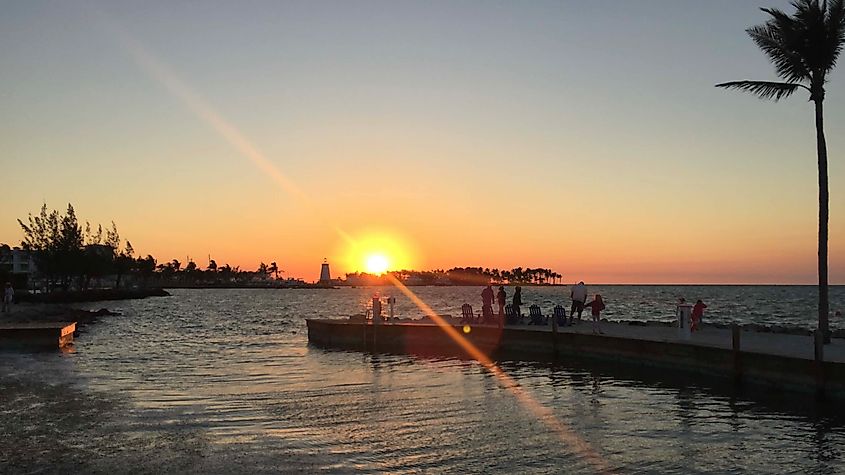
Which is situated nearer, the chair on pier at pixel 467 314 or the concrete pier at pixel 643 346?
the concrete pier at pixel 643 346

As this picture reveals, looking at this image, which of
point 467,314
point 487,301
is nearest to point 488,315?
point 487,301

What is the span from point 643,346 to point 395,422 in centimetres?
1240

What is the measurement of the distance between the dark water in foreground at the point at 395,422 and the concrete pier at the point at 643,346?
0.89 meters

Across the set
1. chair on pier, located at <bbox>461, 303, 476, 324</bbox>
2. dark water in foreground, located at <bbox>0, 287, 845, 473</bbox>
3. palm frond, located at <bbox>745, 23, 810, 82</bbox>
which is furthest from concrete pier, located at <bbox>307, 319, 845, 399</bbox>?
palm frond, located at <bbox>745, 23, 810, 82</bbox>

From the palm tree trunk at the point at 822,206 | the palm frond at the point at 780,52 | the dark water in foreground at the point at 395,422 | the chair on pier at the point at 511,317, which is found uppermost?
the palm frond at the point at 780,52

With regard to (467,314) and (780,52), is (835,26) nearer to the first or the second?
(780,52)

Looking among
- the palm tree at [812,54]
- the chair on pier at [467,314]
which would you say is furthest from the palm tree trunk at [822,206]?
the chair on pier at [467,314]

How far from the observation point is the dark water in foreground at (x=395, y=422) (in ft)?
47.6

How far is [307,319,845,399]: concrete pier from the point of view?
2148 cm

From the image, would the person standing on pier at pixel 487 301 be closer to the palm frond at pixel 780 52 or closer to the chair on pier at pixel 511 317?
the chair on pier at pixel 511 317

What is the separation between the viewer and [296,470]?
45.5ft

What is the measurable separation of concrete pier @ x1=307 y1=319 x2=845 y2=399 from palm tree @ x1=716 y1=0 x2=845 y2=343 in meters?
3.67

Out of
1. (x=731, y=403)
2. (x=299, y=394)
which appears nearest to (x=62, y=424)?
(x=299, y=394)

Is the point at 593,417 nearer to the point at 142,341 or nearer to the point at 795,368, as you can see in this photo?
the point at 795,368
